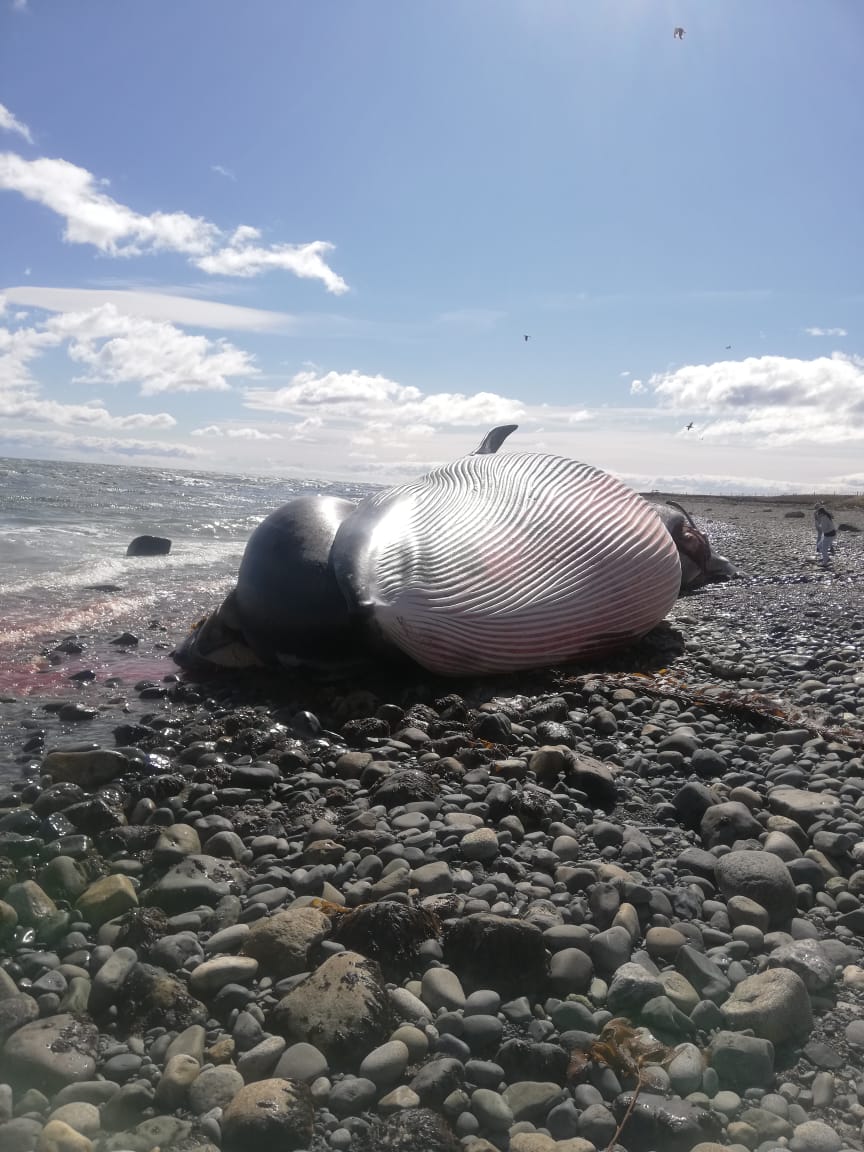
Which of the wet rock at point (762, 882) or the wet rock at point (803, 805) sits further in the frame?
the wet rock at point (803, 805)

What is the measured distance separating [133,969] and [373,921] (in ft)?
3.31

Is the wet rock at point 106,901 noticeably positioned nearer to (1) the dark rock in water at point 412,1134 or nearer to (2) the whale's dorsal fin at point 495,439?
(1) the dark rock in water at point 412,1134

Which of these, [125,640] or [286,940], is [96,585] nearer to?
[125,640]

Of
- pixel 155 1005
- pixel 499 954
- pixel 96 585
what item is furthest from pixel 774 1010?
pixel 96 585

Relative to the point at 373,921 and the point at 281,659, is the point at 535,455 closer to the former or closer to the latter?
the point at 281,659

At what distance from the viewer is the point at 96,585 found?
15.0 meters

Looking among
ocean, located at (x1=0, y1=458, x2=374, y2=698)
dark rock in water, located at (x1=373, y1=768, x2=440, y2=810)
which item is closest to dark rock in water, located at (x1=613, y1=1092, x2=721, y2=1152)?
dark rock in water, located at (x1=373, y1=768, x2=440, y2=810)

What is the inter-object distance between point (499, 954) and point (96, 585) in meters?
13.1

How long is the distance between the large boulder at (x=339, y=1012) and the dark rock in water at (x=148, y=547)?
18.5 meters

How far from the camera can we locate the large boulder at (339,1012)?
10.3 feet

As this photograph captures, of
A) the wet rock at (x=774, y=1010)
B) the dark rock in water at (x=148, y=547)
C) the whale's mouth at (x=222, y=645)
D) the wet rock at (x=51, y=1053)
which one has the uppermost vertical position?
the dark rock in water at (x=148, y=547)

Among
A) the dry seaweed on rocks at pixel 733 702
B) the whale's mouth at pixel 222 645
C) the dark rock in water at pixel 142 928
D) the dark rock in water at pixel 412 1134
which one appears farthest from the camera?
the whale's mouth at pixel 222 645

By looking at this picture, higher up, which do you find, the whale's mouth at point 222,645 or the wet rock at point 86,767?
the whale's mouth at point 222,645

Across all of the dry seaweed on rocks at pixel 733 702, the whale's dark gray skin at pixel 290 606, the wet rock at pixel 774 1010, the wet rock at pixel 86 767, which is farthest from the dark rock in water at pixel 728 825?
the wet rock at pixel 86 767
